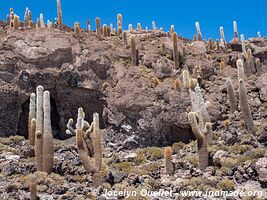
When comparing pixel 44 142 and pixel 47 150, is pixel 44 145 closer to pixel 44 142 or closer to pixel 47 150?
pixel 44 142

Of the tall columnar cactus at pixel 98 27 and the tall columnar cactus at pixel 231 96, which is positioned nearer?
the tall columnar cactus at pixel 231 96

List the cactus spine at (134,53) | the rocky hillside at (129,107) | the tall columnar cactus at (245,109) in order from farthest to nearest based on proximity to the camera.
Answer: the cactus spine at (134,53)
the tall columnar cactus at (245,109)
the rocky hillside at (129,107)

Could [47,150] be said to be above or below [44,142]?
below

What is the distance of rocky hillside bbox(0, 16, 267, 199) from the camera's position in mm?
13766

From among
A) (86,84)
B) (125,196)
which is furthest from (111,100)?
(125,196)

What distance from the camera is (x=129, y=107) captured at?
19.8 m

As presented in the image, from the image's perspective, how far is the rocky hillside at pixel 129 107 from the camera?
1377cm

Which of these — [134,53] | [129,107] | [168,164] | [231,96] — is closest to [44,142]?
[168,164]

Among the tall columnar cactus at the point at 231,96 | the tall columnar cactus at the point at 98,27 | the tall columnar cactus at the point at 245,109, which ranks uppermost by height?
the tall columnar cactus at the point at 98,27

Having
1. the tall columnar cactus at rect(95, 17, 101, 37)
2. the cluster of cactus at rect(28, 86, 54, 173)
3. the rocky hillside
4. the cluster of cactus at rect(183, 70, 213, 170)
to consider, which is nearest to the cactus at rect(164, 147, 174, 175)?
the rocky hillside

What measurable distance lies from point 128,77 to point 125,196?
10.8 meters

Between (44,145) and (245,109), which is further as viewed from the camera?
(245,109)

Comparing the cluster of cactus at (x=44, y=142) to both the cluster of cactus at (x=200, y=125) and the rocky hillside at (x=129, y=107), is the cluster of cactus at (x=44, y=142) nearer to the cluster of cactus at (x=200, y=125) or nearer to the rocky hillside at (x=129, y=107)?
the rocky hillside at (x=129, y=107)

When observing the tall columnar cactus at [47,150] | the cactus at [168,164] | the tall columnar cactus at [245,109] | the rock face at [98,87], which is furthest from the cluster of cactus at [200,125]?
the tall columnar cactus at [47,150]
